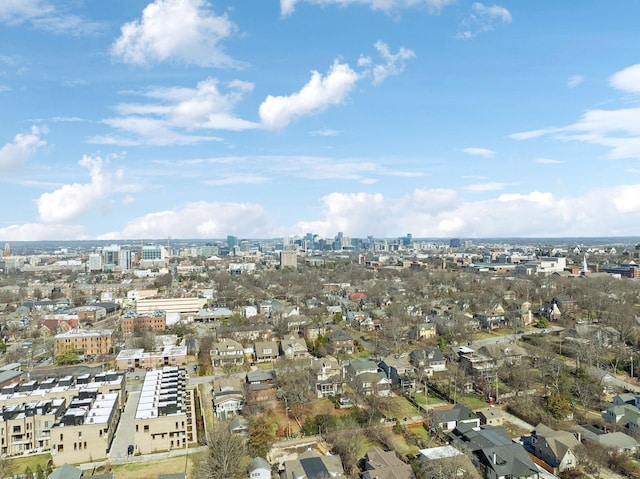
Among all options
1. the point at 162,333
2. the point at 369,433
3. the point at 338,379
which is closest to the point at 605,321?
the point at 338,379

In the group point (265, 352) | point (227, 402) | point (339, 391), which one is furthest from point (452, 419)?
point (265, 352)

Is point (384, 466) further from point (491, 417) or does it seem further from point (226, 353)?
point (226, 353)

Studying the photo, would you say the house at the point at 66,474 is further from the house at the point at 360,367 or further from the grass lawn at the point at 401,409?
the house at the point at 360,367

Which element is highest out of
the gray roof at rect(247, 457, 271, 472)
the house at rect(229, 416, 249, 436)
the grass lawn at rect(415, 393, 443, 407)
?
the gray roof at rect(247, 457, 271, 472)

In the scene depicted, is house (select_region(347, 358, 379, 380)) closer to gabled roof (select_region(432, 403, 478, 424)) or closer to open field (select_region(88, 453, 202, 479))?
gabled roof (select_region(432, 403, 478, 424))

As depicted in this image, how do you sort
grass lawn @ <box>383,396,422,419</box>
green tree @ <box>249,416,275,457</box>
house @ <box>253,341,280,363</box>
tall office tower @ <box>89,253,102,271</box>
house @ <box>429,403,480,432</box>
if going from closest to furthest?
green tree @ <box>249,416,275,457</box>
house @ <box>429,403,480,432</box>
grass lawn @ <box>383,396,422,419</box>
house @ <box>253,341,280,363</box>
tall office tower @ <box>89,253,102,271</box>

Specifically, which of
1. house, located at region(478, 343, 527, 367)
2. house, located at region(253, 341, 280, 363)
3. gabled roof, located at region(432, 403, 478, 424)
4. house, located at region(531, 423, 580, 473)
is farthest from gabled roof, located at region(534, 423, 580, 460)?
house, located at region(253, 341, 280, 363)

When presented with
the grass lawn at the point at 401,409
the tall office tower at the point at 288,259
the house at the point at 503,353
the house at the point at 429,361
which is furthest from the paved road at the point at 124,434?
the tall office tower at the point at 288,259

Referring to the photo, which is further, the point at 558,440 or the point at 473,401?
the point at 473,401
